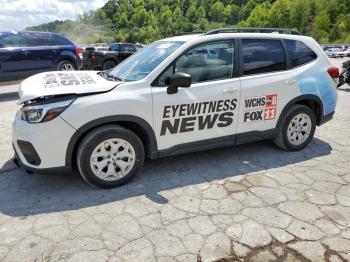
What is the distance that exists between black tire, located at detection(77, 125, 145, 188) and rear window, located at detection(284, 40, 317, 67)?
→ 253 centimetres

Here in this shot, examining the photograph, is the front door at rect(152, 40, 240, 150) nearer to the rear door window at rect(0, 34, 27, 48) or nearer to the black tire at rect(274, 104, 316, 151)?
the black tire at rect(274, 104, 316, 151)

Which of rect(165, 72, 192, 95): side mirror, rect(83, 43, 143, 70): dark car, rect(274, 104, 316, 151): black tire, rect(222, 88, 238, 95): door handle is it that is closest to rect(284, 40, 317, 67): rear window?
rect(274, 104, 316, 151): black tire

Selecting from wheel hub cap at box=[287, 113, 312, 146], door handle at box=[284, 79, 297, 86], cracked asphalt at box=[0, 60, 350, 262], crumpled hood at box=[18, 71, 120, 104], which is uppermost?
crumpled hood at box=[18, 71, 120, 104]

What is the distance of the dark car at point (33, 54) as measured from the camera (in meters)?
9.40

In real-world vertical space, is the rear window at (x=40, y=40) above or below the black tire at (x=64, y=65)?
above

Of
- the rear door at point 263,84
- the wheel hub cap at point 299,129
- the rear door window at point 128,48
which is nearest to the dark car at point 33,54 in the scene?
the rear door window at point 128,48

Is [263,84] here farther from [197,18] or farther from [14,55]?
[197,18]

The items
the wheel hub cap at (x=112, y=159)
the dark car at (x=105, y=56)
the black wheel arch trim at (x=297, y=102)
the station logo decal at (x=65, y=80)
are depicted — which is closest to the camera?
the wheel hub cap at (x=112, y=159)

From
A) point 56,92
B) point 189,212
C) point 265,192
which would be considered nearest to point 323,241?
point 265,192

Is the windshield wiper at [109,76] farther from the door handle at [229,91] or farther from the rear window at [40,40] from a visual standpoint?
the rear window at [40,40]

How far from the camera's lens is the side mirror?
362cm

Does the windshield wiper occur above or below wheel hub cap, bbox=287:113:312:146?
above

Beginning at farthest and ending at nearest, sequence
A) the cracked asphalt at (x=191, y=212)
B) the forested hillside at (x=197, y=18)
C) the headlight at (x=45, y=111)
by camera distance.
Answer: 1. the forested hillside at (x=197, y=18)
2. the headlight at (x=45, y=111)
3. the cracked asphalt at (x=191, y=212)

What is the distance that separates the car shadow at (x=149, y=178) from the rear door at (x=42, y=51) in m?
6.24
